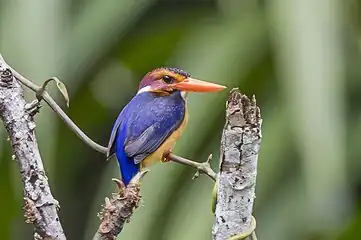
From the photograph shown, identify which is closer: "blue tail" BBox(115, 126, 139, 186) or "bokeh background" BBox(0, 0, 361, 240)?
"blue tail" BBox(115, 126, 139, 186)

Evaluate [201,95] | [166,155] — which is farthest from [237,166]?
[201,95]

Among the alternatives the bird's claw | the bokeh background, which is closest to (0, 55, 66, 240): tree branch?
the bird's claw

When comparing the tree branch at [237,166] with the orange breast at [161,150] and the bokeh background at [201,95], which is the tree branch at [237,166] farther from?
the bokeh background at [201,95]

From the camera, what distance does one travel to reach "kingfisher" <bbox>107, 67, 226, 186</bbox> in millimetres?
400

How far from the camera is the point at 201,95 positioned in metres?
1.00

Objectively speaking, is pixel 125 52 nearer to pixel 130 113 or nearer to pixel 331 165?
pixel 331 165

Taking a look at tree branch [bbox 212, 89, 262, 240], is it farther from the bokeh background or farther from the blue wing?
the bokeh background

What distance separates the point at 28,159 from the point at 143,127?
0.05 meters

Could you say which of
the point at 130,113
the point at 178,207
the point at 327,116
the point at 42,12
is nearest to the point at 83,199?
the point at 178,207

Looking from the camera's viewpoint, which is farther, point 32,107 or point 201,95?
point 201,95

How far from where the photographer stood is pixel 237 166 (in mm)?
393

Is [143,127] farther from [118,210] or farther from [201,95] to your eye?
[201,95]

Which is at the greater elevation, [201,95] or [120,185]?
[201,95]

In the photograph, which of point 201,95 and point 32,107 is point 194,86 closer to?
point 32,107
